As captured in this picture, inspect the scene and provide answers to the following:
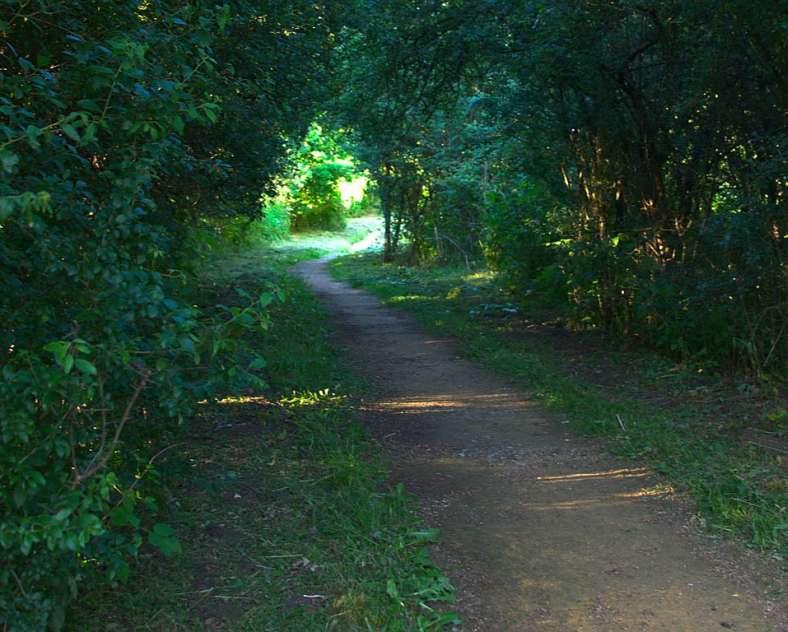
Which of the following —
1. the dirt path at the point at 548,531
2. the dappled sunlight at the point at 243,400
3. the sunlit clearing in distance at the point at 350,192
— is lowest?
the dirt path at the point at 548,531

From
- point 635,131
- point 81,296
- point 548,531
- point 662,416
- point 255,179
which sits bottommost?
point 548,531

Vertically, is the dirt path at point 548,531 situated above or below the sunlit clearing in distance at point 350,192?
below

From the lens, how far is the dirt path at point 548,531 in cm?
A: 405

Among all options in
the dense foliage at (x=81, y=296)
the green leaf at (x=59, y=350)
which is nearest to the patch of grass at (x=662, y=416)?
the dense foliage at (x=81, y=296)

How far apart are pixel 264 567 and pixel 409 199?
20412mm

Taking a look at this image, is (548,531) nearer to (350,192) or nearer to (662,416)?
(662,416)

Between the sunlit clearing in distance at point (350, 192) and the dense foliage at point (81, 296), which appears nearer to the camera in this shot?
the dense foliage at point (81, 296)

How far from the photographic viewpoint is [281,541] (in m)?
4.77

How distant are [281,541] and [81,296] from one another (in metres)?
2.31

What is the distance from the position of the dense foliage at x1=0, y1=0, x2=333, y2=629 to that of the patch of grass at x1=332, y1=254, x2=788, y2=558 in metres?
3.60

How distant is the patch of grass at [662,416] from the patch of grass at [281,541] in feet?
6.52

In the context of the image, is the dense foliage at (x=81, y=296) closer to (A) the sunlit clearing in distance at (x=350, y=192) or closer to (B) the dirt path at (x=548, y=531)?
(B) the dirt path at (x=548, y=531)

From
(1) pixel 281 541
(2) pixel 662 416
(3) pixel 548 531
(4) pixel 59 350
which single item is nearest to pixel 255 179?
(2) pixel 662 416

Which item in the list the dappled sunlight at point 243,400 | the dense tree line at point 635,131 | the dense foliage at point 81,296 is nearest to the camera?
the dense foliage at point 81,296
